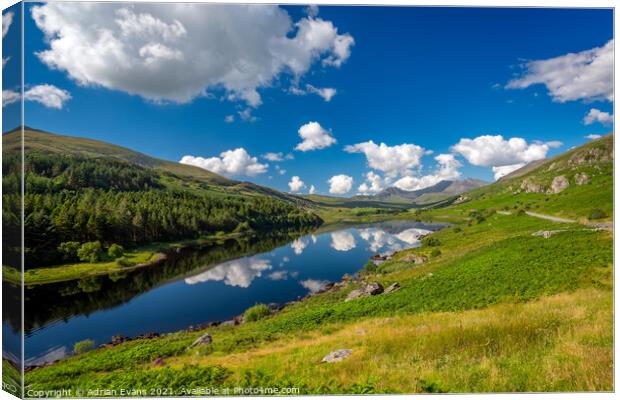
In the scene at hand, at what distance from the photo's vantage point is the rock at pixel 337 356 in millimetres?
8258

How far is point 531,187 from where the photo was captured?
82.1 feet

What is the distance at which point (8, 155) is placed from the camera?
27.4 ft

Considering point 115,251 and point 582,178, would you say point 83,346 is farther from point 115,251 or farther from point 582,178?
point 582,178

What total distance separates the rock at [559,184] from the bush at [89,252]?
126ft

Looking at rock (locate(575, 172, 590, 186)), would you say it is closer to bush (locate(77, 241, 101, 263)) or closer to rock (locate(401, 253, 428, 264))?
A: rock (locate(401, 253, 428, 264))

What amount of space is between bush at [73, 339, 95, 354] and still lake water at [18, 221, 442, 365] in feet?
1.16

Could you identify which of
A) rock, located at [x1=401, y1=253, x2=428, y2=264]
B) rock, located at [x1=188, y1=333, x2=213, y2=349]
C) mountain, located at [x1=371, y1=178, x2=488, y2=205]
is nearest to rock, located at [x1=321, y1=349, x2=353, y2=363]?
rock, located at [x1=188, y1=333, x2=213, y2=349]

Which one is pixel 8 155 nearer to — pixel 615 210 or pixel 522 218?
pixel 615 210

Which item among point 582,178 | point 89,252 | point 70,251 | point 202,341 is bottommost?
point 202,341

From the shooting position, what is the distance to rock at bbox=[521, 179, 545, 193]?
23.9 meters

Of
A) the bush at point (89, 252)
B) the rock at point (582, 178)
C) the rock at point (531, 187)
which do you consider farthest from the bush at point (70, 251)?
the rock at point (531, 187)

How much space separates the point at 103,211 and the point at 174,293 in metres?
14.2

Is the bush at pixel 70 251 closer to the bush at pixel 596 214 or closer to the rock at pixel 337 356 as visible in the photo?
the rock at pixel 337 356

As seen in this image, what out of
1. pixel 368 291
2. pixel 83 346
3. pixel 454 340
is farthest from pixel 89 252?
pixel 454 340
